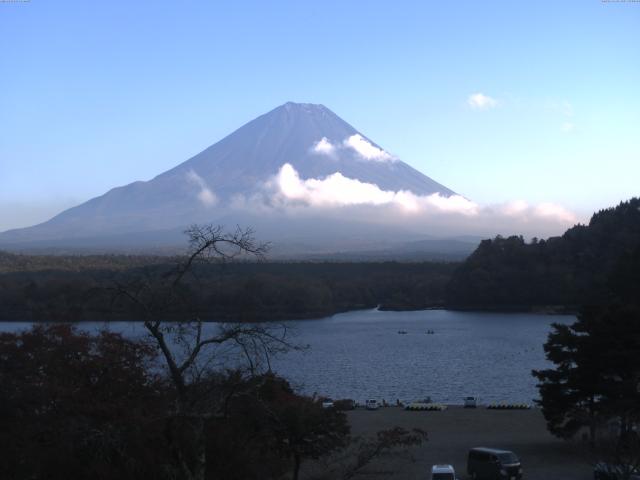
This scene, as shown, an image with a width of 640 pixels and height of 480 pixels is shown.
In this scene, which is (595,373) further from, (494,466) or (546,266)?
(546,266)

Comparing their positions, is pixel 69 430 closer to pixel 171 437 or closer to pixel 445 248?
pixel 171 437

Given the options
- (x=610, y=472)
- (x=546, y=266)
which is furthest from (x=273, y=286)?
(x=610, y=472)

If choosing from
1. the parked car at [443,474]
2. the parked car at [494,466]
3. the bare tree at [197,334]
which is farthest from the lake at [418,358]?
the bare tree at [197,334]

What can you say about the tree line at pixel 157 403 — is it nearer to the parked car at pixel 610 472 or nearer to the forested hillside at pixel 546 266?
the parked car at pixel 610 472

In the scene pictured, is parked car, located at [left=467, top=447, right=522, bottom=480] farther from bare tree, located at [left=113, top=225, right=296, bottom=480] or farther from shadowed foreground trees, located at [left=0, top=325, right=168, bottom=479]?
bare tree, located at [left=113, top=225, right=296, bottom=480]

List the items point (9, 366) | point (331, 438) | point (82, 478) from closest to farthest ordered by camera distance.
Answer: point (82, 478)
point (9, 366)
point (331, 438)

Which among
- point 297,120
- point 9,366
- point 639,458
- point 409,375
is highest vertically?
point 297,120

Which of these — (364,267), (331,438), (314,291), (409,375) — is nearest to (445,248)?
(364,267)
